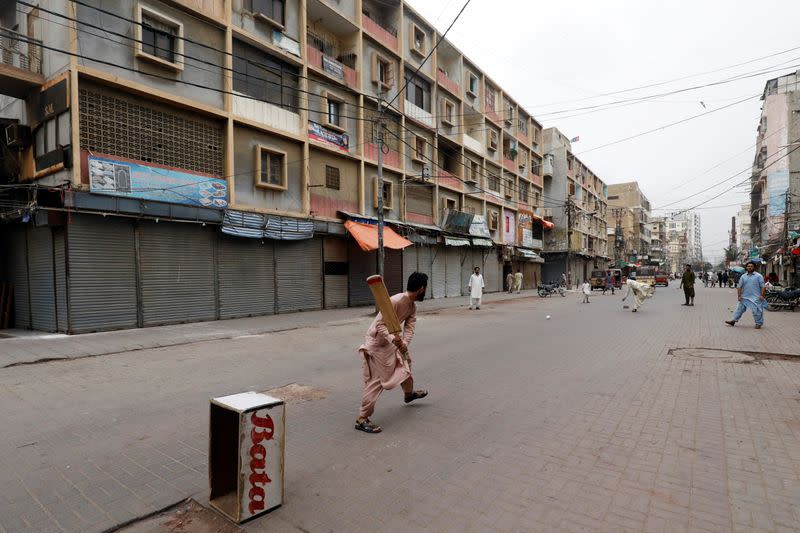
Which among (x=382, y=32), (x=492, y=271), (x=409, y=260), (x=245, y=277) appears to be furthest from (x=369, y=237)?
(x=492, y=271)

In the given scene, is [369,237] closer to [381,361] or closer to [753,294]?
[753,294]

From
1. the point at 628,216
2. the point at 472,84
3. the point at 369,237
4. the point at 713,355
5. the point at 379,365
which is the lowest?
Result: the point at 713,355

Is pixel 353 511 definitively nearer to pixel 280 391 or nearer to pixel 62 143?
pixel 280 391

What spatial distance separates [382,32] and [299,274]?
13356 millimetres

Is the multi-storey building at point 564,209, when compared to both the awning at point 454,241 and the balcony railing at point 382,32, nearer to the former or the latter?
the awning at point 454,241

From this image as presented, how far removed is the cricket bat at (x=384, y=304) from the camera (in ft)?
13.7

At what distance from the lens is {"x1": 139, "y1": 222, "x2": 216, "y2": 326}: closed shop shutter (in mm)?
12453

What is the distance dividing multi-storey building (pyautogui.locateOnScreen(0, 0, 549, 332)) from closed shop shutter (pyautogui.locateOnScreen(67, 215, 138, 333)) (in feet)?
0.11

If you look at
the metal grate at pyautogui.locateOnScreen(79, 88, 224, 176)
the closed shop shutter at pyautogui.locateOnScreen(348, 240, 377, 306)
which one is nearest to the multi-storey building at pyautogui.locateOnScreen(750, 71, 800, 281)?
the closed shop shutter at pyautogui.locateOnScreen(348, 240, 377, 306)

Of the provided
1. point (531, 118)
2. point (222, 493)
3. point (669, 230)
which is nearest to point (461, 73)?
point (531, 118)

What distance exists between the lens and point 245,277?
49.8 ft

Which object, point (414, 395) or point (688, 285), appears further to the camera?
point (688, 285)

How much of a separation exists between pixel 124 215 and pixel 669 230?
16482 centimetres

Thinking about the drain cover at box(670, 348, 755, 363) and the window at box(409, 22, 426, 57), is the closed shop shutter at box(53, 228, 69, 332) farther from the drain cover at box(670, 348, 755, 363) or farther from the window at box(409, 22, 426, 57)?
the window at box(409, 22, 426, 57)
